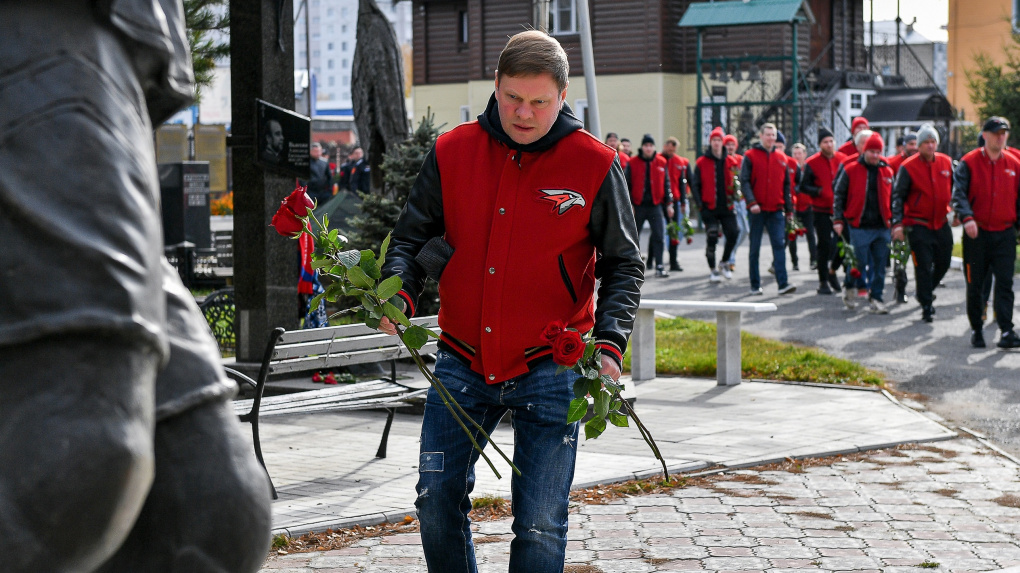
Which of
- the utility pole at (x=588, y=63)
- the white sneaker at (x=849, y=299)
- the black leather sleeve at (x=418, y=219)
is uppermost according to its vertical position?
the utility pole at (x=588, y=63)

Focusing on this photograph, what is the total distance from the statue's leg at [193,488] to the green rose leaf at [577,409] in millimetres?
1536

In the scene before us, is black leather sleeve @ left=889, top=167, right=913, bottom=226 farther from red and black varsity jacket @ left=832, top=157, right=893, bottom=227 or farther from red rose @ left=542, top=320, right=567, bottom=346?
red rose @ left=542, top=320, right=567, bottom=346

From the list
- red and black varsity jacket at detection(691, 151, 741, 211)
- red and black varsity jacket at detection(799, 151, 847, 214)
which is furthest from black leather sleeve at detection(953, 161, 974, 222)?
red and black varsity jacket at detection(691, 151, 741, 211)

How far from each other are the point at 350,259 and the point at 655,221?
1650 centimetres

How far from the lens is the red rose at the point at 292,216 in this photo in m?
4.69

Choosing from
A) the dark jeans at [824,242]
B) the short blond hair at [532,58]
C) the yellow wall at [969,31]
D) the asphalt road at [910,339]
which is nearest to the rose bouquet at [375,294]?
the short blond hair at [532,58]

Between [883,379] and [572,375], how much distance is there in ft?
25.1

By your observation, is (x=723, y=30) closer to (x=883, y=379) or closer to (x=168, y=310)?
(x=883, y=379)

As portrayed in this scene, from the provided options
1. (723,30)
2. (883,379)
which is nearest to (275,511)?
(883,379)

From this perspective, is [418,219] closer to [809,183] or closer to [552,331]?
[552,331]

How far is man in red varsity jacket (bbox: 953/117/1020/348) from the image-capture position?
12875mm

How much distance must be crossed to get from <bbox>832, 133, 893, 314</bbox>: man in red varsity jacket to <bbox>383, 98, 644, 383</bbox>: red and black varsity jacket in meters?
12.2

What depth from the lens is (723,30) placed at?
1649 inches

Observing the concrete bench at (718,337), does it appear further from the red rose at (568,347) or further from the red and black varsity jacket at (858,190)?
the red rose at (568,347)
